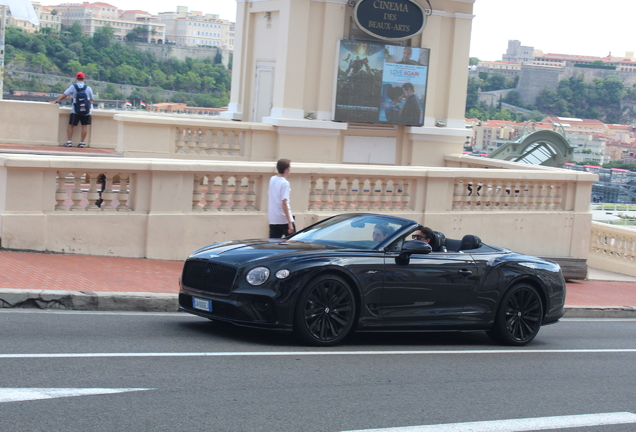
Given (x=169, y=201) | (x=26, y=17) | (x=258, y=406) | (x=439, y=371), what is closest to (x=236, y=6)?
(x=26, y=17)

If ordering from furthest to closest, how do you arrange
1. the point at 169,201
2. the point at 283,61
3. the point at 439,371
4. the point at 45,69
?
1. the point at 45,69
2. the point at 283,61
3. the point at 169,201
4. the point at 439,371

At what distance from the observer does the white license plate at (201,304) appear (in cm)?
812

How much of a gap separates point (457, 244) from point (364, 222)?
3.90 feet

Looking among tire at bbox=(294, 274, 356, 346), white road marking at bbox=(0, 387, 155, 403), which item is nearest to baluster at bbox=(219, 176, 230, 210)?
tire at bbox=(294, 274, 356, 346)

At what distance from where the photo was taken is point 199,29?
18175 cm

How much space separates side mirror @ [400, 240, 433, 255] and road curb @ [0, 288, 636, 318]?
2990 mm

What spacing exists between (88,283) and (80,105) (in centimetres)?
1107

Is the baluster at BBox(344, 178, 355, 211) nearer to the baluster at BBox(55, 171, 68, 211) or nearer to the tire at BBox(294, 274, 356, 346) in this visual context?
the baluster at BBox(55, 171, 68, 211)

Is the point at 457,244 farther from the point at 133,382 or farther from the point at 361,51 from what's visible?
the point at 361,51

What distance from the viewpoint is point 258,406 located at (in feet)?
19.3

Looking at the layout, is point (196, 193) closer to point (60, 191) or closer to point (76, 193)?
point (76, 193)

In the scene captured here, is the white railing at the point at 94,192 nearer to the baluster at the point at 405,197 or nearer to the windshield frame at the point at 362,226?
the windshield frame at the point at 362,226

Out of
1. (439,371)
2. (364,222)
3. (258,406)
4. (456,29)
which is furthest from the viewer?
(456,29)

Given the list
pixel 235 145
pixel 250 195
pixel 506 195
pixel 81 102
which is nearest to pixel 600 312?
pixel 506 195
